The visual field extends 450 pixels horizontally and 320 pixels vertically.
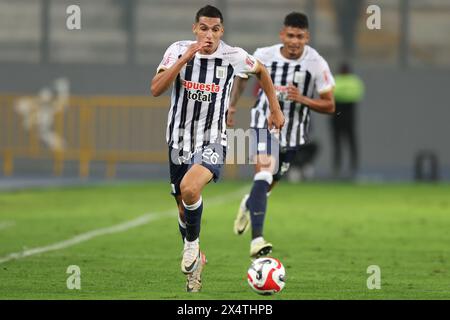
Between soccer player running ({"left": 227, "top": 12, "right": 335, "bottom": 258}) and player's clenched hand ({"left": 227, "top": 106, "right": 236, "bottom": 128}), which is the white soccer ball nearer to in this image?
player's clenched hand ({"left": 227, "top": 106, "right": 236, "bottom": 128})

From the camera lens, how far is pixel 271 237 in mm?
15672

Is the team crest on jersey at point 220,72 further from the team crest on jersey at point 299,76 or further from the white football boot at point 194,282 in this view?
the team crest on jersey at point 299,76

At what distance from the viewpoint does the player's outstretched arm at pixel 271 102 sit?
11.2 m

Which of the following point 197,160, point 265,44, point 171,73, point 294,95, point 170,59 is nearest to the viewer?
point 171,73

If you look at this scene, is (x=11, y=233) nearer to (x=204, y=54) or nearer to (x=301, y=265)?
(x=301, y=265)

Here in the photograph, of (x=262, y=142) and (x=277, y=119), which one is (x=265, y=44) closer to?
(x=262, y=142)

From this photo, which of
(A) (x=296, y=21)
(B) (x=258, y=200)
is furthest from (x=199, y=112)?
(A) (x=296, y=21)

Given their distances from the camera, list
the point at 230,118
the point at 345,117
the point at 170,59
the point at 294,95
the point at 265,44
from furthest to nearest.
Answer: the point at 265,44 → the point at 345,117 → the point at 294,95 → the point at 230,118 → the point at 170,59

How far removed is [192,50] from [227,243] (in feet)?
15.4

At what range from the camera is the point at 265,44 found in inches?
1240

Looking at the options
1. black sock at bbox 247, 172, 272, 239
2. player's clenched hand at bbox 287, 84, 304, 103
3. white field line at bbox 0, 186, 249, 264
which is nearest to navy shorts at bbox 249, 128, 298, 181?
black sock at bbox 247, 172, 272, 239

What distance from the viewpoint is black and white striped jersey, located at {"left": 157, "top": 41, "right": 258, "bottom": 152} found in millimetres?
10984

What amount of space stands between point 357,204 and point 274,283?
442 inches
